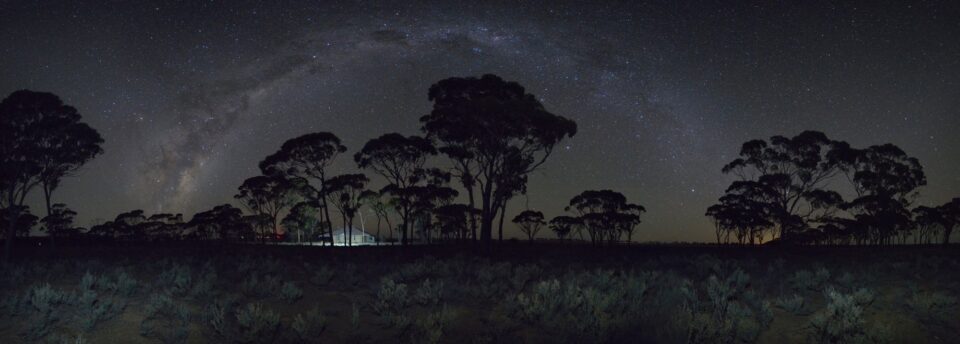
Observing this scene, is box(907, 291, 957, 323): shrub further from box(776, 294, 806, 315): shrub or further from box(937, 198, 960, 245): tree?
box(937, 198, 960, 245): tree

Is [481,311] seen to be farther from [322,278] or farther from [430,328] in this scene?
[322,278]

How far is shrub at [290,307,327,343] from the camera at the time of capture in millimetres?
11664

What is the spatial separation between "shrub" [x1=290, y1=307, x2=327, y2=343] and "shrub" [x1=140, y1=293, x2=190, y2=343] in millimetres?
2058

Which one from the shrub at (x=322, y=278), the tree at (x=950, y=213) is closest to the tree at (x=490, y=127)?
the shrub at (x=322, y=278)

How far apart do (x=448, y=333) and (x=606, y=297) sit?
382cm

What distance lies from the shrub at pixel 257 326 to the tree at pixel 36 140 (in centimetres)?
2842

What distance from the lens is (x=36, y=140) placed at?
34.4m

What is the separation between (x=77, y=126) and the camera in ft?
118

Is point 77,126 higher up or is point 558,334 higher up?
point 77,126

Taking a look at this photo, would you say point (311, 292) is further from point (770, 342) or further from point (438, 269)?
point (770, 342)

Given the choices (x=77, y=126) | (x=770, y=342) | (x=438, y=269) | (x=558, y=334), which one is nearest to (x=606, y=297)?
(x=558, y=334)

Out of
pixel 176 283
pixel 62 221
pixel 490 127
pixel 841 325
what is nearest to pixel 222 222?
pixel 62 221

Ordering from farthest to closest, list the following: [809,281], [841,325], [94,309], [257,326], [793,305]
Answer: [809,281]
[793,305]
[94,309]
[841,325]
[257,326]

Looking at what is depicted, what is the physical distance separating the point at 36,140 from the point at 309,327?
31.6 meters
